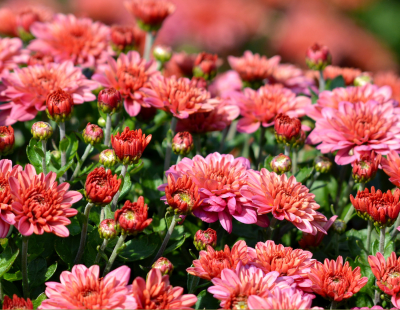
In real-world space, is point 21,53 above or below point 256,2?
above

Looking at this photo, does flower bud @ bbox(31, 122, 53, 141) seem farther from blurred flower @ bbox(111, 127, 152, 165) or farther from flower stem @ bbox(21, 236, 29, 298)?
flower stem @ bbox(21, 236, 29, 298)

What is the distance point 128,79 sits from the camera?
1.57 meters

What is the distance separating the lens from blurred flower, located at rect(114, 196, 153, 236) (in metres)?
1.08

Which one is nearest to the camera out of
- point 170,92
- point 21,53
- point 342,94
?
point 170,92

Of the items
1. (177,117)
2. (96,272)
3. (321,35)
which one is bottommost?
(321,35)

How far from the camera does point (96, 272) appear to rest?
104 centimetres

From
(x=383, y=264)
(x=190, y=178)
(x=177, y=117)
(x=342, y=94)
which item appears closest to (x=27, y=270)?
(x=190, y=178)

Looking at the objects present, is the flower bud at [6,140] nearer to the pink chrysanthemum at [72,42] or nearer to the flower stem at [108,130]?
the flower stem at [108,130]

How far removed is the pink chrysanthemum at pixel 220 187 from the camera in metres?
1.24

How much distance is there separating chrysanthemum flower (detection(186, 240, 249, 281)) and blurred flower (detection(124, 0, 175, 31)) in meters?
1.17

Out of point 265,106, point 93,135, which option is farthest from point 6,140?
point 265,106

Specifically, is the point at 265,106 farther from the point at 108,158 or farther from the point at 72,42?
the point at 72,42

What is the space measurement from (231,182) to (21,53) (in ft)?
3.55

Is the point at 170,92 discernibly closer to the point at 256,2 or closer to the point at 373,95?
the point at 373,95
